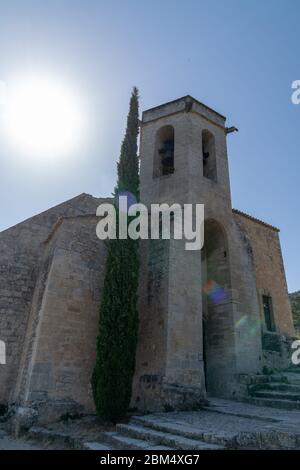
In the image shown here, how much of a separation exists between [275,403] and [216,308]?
335 centimetres

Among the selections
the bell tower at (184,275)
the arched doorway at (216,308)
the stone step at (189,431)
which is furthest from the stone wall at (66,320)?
the arched doorway at (216,308)

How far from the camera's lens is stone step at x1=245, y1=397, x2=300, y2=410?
6684mm

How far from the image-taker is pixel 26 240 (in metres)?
9.95

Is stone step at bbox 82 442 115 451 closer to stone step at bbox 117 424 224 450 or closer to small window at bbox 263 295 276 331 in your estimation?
stone step at bbox 117 424 224 450

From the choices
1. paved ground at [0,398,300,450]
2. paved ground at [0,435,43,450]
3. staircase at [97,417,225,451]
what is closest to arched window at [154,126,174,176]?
paved ground at [0,398,300,450]

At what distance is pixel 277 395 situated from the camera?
7.54 meters

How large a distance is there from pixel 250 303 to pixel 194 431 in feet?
20.0

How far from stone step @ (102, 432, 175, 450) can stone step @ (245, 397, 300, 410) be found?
11.5 feet

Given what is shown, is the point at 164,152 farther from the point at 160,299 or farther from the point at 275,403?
the point at 275,403

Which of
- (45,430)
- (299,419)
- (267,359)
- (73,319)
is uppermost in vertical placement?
(73,319)

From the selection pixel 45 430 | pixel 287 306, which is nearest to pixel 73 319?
pixel 45 430

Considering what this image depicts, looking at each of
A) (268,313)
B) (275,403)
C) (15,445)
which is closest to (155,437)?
(15,445)

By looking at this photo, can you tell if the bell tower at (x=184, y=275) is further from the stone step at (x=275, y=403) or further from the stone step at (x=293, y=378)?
the stone step at (x=293, y=378)
